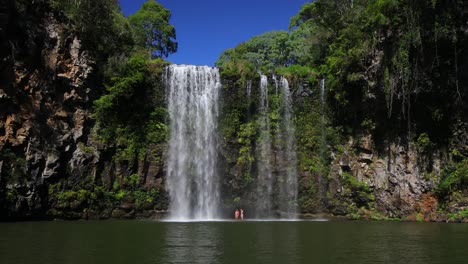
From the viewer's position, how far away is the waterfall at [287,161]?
2555 cm

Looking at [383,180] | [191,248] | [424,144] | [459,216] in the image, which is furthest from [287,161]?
[191,248]

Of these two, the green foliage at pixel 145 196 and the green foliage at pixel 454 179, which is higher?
the green foliage at pixel 454 179

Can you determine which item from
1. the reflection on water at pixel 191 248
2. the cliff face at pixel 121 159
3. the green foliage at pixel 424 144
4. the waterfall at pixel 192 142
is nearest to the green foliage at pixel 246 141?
the cliff face at pixel 121 159

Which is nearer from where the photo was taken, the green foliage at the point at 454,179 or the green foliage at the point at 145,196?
the green foliage at the point at 454,179

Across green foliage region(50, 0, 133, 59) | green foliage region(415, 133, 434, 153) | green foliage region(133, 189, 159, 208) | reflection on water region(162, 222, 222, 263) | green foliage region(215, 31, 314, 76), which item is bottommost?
reflection on water region(162, 222, 222, 263)

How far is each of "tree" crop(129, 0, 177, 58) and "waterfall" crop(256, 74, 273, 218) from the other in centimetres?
1916

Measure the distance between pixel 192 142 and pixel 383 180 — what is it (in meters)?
11.4

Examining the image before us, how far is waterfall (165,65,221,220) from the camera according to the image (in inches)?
976

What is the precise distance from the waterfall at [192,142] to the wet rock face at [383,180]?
737 centimetres

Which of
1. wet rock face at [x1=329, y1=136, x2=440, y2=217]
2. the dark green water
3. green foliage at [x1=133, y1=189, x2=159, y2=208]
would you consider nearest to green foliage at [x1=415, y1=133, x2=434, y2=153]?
wet rock face at [x1=329, y1=136, x2=440, y2=217]

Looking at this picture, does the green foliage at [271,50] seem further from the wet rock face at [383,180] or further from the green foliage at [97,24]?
the wet rock face at [383,180]

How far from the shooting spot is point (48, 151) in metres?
21.2

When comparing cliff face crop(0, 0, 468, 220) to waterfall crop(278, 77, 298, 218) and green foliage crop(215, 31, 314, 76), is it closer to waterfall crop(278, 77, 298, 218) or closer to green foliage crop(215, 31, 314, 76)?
waterfall crop(278, 77, 298, 218)

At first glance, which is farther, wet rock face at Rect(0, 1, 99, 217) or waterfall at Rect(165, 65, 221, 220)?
waterfall at Rect(165, 65, 221, 220)
